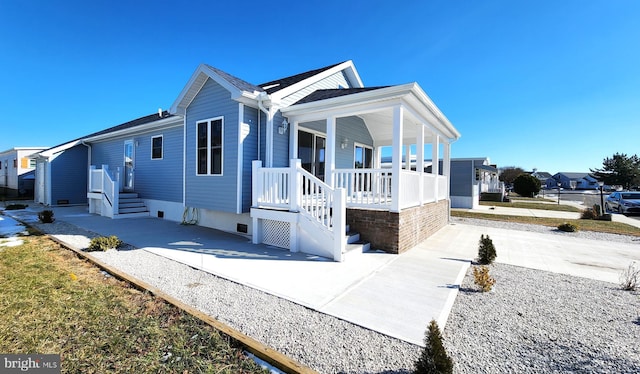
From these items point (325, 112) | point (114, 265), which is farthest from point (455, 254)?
point (114, 265)

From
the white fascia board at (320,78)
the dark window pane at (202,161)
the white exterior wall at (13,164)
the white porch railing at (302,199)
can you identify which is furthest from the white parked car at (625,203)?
the white exterior wall at (13,164)

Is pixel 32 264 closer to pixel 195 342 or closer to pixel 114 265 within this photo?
pixel 114 265

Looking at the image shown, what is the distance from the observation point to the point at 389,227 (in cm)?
637

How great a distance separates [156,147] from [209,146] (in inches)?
185

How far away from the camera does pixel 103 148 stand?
14.7 metres

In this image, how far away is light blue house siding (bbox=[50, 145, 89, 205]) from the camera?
14.7 meters

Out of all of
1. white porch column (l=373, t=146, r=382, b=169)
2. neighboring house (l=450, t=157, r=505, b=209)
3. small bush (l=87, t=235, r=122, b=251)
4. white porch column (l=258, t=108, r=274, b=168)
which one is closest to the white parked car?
neighboring house (l=450, t=157, r=505, b=209)

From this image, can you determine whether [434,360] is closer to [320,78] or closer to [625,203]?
[320,78]

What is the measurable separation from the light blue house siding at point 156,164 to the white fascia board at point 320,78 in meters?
4.91

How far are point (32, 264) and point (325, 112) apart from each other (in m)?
6.98

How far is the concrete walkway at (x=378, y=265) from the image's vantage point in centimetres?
351

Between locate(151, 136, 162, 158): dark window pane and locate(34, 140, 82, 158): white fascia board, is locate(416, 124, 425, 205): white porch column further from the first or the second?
locate(34, 140, 82, 158): white fascia board

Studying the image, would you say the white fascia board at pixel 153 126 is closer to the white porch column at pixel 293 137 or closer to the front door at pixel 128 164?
the front door at pixel 128 164

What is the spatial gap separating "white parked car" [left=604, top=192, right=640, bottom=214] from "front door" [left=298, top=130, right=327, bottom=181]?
22777 mm
